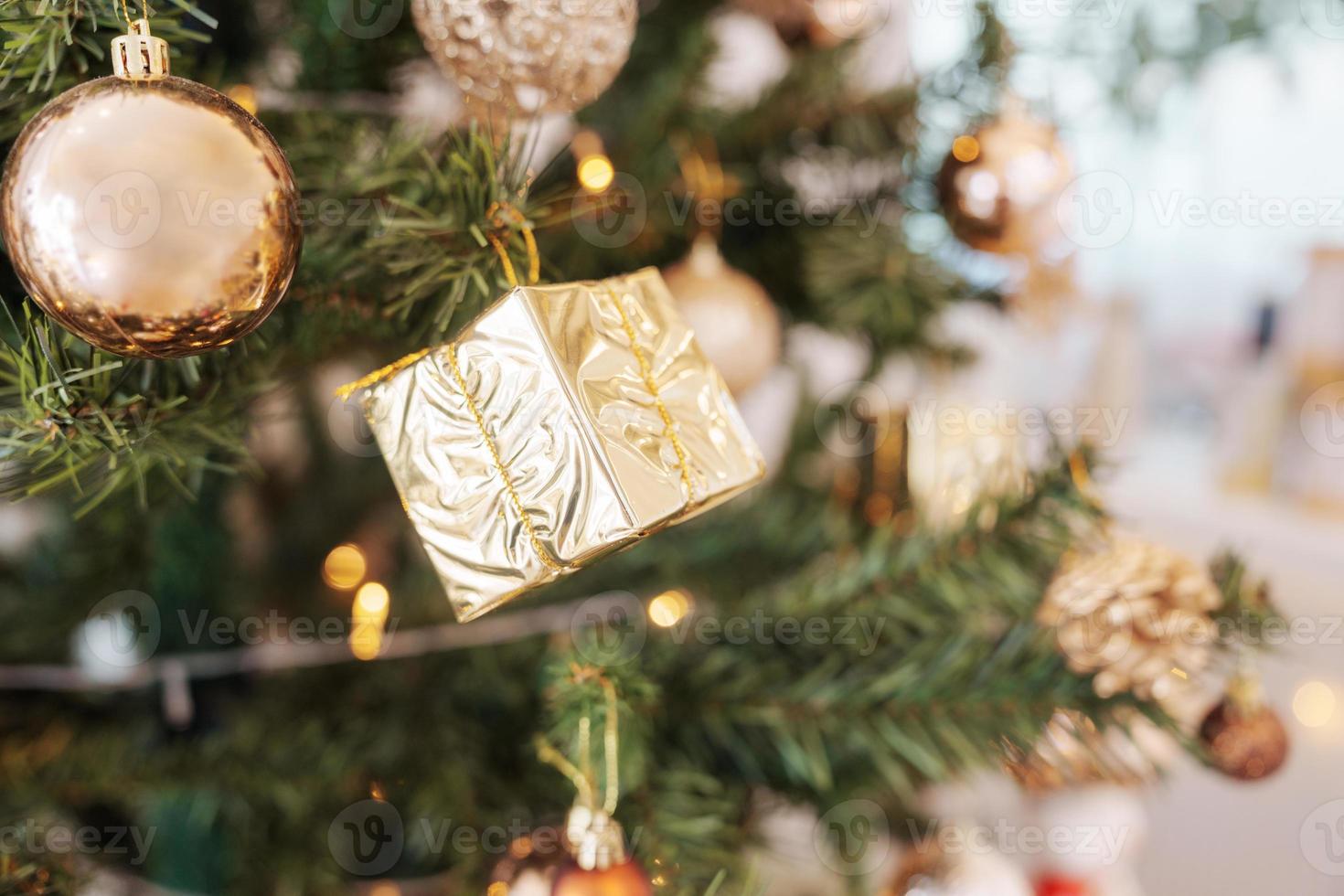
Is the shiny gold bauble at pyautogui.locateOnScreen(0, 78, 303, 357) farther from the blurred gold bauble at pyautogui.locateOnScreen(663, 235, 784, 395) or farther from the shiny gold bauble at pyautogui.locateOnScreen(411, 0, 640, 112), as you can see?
the blurred gold bauble at pyautogui.locateOnScreen(663, 235, 784, 395)

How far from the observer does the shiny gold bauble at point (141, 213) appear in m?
0.22

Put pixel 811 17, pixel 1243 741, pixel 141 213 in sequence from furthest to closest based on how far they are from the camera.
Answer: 1. pixel 811 17
2. pixel 1243 741
3. pixel 141 213

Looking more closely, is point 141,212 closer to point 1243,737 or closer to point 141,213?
point 141,213

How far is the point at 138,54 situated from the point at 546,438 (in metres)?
0.16

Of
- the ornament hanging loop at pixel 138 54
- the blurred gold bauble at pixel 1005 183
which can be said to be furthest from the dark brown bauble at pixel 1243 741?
the ornament hanging loop at pixel 138 54

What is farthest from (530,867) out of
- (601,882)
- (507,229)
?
(507,229)

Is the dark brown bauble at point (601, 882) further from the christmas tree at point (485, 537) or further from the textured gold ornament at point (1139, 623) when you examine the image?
the textured gold ornament at point (1139, 623)

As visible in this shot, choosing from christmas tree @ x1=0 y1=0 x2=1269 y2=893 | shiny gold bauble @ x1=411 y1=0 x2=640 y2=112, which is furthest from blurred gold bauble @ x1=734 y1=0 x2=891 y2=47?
shiny gold bauble @ x1=411 y1=0 x2=640 y2=112

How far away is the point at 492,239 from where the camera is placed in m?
0.30

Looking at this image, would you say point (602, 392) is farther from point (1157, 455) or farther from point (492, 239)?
point (1157, 455)

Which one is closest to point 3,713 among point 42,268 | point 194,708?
point 194,708

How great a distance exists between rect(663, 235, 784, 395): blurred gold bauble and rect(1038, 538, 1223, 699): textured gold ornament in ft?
0.71

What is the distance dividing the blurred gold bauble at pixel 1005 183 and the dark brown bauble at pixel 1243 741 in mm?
286

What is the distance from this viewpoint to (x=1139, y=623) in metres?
0.38
